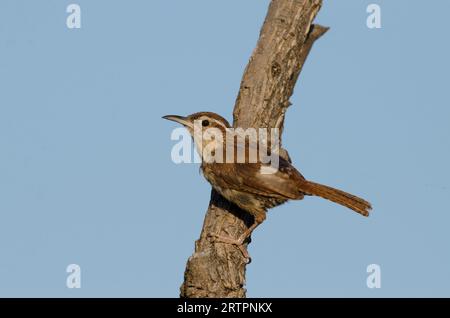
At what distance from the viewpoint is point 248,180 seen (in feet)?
31.2

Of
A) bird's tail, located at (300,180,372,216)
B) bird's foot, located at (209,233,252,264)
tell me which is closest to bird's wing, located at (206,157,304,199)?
bird's tail, located at (300,180,372,216)

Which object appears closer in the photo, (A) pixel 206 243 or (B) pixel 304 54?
(A) pixel 206 243

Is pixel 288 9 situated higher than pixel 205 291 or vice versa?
pixel 288 9

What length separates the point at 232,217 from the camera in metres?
9.62

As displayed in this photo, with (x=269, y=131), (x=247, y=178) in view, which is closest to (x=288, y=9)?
(x=269, y=131)

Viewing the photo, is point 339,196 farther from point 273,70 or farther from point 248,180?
point 273,70

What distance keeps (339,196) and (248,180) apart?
959 millimetres

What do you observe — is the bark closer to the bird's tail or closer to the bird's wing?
the bird's wing

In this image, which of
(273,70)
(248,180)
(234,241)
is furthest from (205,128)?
(234,241)

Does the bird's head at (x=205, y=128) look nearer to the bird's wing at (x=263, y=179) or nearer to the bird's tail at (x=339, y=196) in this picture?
the bird's wing at (x=263, y=179)

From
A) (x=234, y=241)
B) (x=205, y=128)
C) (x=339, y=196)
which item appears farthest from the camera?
(x=205, y=128)

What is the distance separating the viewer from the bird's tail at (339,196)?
918 cm
